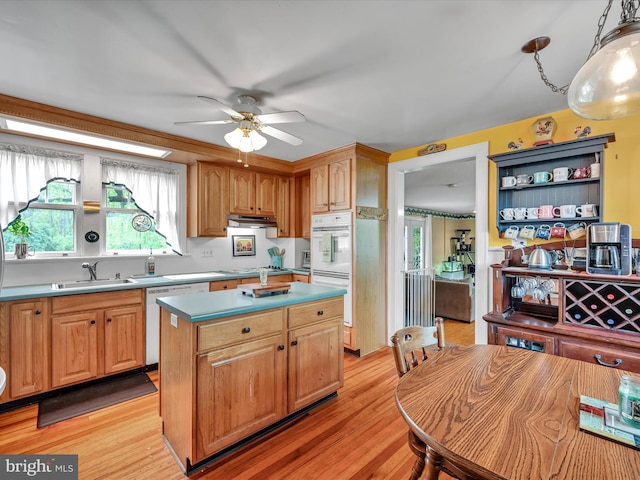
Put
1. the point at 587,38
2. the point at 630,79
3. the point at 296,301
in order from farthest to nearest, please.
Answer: the point at 296,301 → the point at 587,38 → the point at 630,79

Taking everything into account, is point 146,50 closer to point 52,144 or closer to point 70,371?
point 52,144

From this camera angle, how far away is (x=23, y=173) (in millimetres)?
2818

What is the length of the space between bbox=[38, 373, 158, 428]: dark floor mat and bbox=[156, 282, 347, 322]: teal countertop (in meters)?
1.27

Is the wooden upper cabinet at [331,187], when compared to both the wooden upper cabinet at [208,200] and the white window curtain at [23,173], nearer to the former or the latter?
the wooden upper cabinet at [208,200]

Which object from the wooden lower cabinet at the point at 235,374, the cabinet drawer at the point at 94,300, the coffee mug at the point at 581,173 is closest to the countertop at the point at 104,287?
the cabinet drawer at the point at 94,300

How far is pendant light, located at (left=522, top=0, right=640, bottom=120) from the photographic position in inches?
39.5

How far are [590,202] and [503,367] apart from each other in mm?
1785

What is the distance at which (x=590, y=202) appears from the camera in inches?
91.4

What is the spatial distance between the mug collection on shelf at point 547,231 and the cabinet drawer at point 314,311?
1.66 metres

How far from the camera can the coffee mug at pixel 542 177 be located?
8.05 feet

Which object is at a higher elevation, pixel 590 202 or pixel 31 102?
pixel 31 102

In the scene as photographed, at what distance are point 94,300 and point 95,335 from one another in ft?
1.06

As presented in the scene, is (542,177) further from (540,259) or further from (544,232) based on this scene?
(540,259)

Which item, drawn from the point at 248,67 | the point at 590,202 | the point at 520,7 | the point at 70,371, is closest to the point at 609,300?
the point at 590,202
